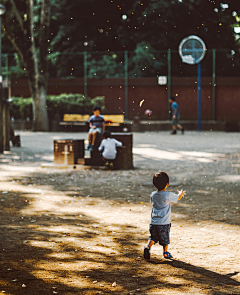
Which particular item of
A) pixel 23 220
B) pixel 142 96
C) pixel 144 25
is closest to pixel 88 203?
pixel 23 220

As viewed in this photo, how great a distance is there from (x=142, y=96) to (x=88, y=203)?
909 inches

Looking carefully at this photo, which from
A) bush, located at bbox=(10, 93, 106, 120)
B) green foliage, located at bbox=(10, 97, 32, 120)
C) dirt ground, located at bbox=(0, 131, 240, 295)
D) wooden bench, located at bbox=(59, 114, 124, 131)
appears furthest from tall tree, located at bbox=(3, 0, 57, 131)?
dirt ground, located at bbox=(0, 131, 240, 295)

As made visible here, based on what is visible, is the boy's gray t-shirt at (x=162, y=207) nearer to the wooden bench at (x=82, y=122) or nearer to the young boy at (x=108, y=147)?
the young boy at (x=108, y=147)

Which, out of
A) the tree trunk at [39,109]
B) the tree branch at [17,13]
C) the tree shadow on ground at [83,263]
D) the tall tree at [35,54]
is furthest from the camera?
the tree trunk at [39,109]

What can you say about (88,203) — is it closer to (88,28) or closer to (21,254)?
(21,254)

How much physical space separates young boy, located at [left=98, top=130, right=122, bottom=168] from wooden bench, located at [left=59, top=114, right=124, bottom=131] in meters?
12.0

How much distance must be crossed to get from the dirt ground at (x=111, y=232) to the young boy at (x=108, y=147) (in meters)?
0.34

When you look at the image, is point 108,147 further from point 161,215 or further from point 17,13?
point 17,13

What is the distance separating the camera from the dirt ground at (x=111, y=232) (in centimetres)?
486

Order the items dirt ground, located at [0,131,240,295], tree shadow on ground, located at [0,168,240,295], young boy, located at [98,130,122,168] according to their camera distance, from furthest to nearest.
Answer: young boy, located at [98,130,122,168] → dirt ground, located at [0,131,240,295] → tree shadow on ground, located at [0,168,240,295]

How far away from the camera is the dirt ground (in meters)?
4.86

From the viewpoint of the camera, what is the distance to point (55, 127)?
27000 millimetres

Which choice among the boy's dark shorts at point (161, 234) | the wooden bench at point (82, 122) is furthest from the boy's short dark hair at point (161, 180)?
the wooden bench at point (82, 122)

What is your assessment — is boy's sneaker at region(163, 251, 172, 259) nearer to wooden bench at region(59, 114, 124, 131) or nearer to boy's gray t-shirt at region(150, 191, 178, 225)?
boy's gray t-shirt at region(150, 191, 178, 225)
